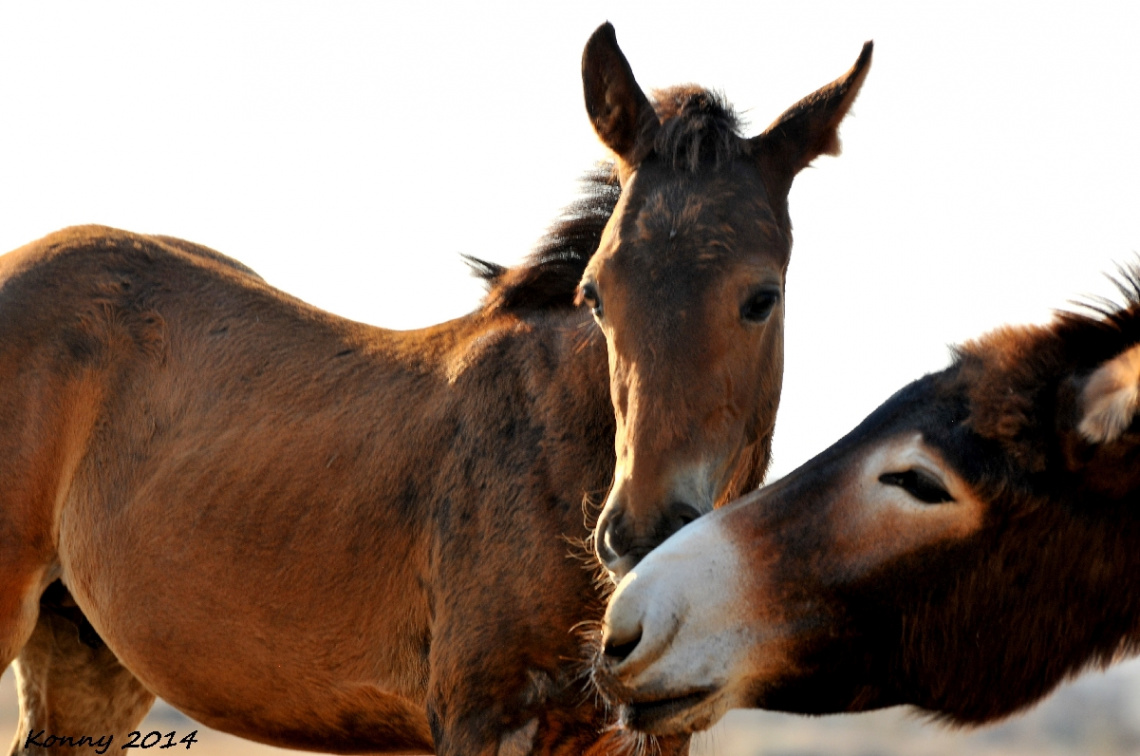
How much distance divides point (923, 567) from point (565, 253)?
80.2 inches

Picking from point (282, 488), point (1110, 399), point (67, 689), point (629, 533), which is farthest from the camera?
point (67, 689)

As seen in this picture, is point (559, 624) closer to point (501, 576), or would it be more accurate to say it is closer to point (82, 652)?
point (501, 576)

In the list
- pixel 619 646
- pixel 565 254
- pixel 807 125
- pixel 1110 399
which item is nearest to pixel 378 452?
pixel 565 254

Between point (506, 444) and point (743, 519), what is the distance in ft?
4.21

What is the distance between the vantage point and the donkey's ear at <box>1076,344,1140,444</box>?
245 cm

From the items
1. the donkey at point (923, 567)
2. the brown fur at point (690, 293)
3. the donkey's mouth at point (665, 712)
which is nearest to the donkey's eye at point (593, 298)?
the brown fur at point (690, 293)

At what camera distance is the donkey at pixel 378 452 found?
339cm

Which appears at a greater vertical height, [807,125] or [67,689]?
[807,125]

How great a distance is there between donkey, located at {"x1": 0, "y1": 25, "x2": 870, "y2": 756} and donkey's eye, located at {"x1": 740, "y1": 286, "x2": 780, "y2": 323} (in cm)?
1

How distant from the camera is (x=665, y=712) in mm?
2607

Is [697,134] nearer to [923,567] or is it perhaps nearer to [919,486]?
[919,486]

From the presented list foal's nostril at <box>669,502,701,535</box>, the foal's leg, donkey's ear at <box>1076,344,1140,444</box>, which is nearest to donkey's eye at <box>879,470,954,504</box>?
donkey's ear at <box>1076,344,1140,444</box>

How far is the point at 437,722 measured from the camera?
3615mm

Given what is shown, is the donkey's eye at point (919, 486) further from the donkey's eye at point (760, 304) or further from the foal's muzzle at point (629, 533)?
the donkey's eye at point (760, 304)
